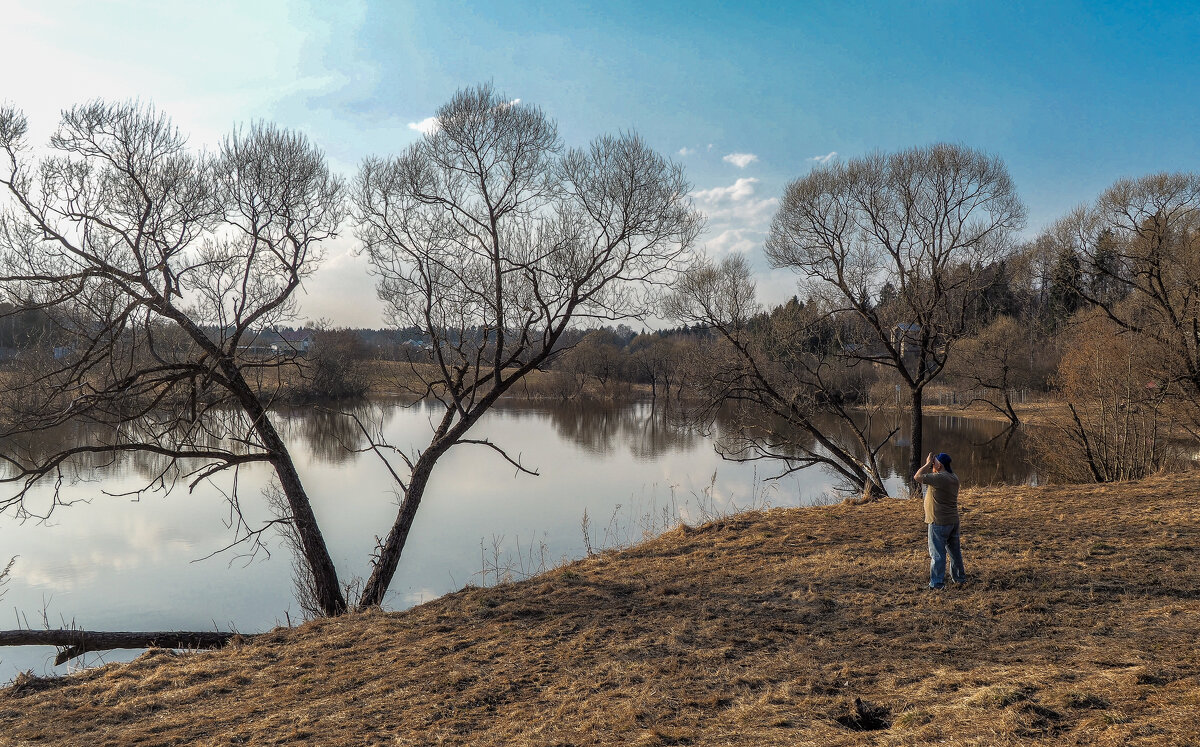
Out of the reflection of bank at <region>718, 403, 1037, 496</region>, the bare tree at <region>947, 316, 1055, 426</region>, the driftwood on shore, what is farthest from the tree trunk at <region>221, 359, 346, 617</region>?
the bare tree at <region>947, 316, 1055, 426</region>

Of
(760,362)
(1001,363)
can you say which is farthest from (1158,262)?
(1001,363)

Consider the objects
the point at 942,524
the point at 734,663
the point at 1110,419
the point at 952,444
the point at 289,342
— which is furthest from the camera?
the point at 952,444

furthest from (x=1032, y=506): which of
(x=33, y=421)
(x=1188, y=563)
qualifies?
(x=33, y=421)

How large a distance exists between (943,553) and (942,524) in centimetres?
29

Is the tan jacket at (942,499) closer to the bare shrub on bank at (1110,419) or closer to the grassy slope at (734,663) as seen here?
the grassy slope at (734,663)

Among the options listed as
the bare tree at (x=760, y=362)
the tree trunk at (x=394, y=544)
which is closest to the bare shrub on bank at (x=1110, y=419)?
the bare tree at (x=760, y=362)

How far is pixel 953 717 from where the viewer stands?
3.65m

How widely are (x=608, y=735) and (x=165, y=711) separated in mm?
3288

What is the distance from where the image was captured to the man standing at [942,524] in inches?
248

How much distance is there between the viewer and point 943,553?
6.36 meters

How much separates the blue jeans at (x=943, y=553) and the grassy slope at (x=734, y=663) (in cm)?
20

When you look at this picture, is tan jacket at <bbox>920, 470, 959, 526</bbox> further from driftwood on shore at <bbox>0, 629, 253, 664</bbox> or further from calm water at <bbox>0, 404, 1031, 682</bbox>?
driftwood on shore at <bbox>0, 629, 253, 664</bbox>

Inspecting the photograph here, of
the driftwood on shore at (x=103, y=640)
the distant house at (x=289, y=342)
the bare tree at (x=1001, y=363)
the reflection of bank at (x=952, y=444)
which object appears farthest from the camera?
the bare tree at (x=1001, y=363)

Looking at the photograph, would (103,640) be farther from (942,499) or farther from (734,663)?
(942,499)
